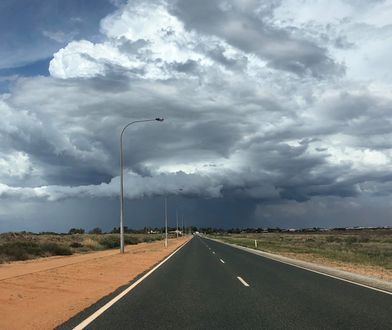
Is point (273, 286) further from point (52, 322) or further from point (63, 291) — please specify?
point (52, 322)

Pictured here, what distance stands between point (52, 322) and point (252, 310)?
415cm

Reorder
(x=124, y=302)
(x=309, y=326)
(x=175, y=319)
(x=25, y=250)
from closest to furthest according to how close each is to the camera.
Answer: (x=309, y=326), (x=175, y=319), (x=124, y=302), (x=25, y=250)

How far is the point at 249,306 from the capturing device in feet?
36.8

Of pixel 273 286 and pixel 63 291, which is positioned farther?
pixel 273 286

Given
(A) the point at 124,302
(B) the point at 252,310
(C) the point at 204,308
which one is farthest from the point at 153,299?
(B) the point at 252,310

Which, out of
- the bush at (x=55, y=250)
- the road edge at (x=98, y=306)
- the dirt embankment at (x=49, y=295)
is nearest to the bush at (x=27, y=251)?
the bush at (x=55, y=250)

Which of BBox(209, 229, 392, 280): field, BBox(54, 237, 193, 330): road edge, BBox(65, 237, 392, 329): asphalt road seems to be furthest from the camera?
BBox(209, 229, 392, 280): field

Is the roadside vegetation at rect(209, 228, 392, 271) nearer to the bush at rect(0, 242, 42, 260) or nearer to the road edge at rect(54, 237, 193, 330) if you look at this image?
the road edge at rect(54, 237, 193, 330)

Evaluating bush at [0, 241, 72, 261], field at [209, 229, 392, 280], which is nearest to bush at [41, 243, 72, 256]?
bush at [0, 241, 72, 261]

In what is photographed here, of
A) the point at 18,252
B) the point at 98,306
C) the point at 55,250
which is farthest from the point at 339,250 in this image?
the point at 98,306

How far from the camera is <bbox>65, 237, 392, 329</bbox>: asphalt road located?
8977 millimetres

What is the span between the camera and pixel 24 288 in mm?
14844

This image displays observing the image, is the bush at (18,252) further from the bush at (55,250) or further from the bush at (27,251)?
the bush at (55,250)

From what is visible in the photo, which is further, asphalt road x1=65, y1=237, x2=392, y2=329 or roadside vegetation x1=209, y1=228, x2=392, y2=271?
roadside vegetation x1=209, y1=228, x2=392, y2=271
